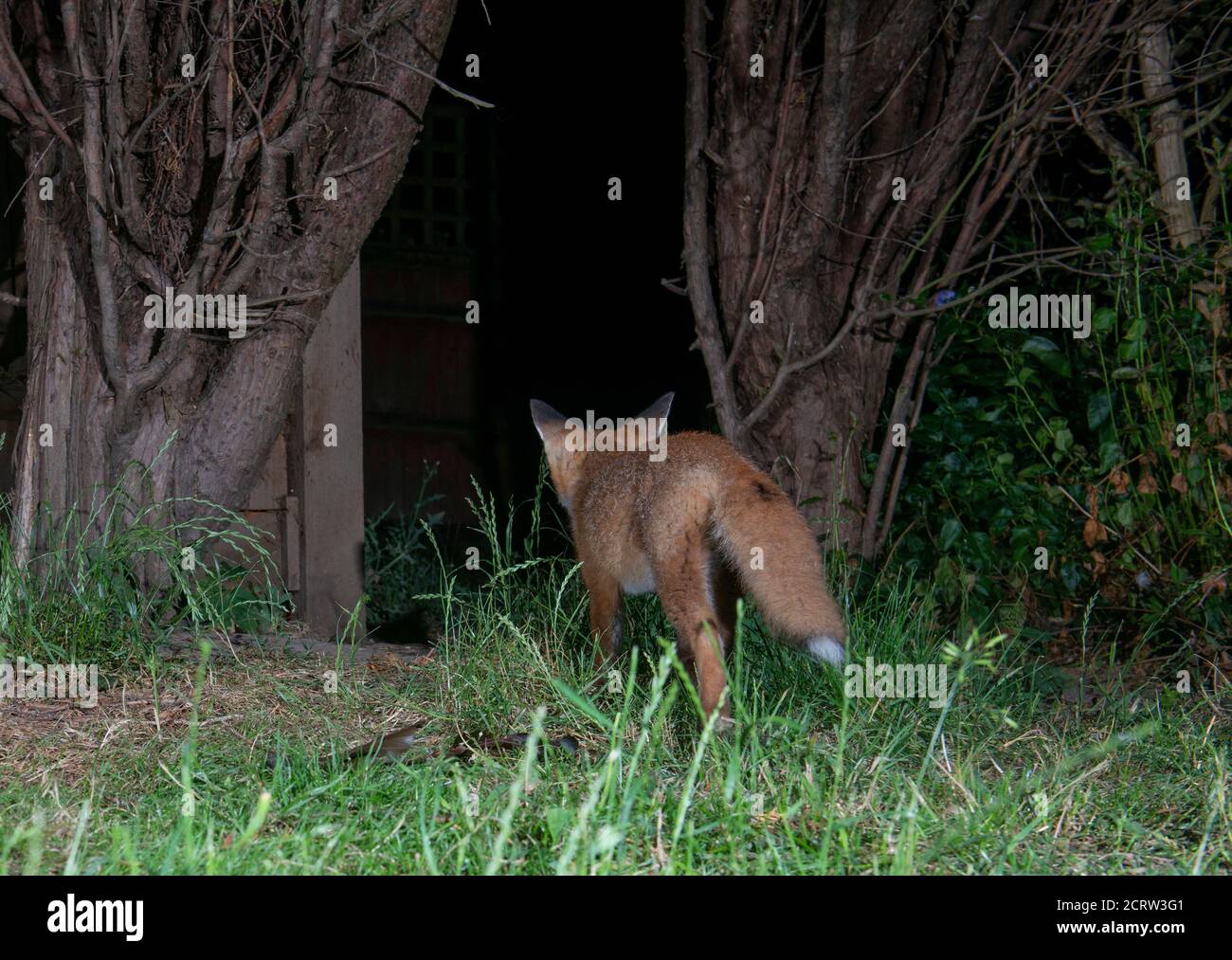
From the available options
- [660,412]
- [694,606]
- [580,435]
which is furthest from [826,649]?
[580,435]

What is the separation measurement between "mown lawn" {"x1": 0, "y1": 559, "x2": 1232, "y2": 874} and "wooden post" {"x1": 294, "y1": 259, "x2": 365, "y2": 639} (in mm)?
1308

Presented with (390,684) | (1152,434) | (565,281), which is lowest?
(390,684)

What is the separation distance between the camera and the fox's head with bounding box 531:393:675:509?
4.80 metres

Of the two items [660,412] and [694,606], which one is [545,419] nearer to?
[660,412]

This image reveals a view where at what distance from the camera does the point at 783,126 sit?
557 centimetres

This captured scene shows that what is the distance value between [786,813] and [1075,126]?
4309 mm

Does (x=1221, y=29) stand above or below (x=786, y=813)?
above

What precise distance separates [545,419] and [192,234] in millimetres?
1692

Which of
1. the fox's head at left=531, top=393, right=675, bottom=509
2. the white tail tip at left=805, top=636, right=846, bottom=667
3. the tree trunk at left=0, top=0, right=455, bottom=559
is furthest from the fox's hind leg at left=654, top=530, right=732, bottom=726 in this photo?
the tree trunk at left=0, top=0, right=455, bottom=559

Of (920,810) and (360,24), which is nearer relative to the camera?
(920,810)

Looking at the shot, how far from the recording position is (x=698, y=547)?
4043 millimetres

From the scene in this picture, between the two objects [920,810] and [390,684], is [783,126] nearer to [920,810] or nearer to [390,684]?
[390,684]

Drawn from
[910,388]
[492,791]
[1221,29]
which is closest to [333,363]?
[910,388]

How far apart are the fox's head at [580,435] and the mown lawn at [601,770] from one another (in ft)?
1.86
